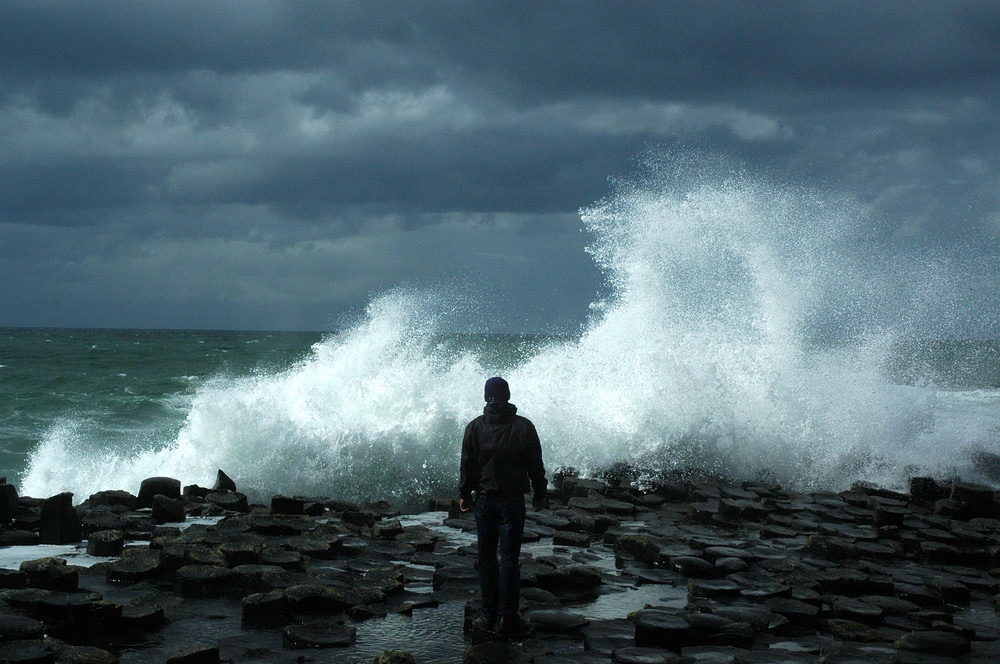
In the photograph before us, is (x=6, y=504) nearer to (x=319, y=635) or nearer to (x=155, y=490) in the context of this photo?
(x=155, y=490)

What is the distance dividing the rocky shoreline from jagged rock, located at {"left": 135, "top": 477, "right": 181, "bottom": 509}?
0.07 feet

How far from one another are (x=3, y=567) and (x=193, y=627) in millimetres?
2726

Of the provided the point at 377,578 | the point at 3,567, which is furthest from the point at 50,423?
the point at 377,578

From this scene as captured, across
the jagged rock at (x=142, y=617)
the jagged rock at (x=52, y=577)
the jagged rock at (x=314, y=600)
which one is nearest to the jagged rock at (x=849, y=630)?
the jagged rock at (x=314, y=600)

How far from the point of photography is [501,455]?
6672 mm

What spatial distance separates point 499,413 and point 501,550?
1087mm

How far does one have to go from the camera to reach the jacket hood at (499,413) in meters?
6.78

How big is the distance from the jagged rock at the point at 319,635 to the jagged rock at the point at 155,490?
19.8ft

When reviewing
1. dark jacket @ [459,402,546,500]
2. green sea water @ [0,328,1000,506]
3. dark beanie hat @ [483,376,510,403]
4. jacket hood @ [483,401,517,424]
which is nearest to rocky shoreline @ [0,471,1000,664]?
dark jacket @ [459,402,546,500]

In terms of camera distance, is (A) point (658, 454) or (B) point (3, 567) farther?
(A) point (658, 454)

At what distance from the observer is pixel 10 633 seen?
577cm

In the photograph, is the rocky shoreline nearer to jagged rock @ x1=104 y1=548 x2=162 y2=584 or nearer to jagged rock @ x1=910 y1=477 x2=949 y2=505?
jagged rock @ x1=104 y1=548 x2=162 y2=584

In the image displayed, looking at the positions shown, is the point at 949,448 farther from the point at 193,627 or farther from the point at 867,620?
the point at 193,627

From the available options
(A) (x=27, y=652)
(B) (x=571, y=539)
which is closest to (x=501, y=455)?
(B) (x=571, y=539)
